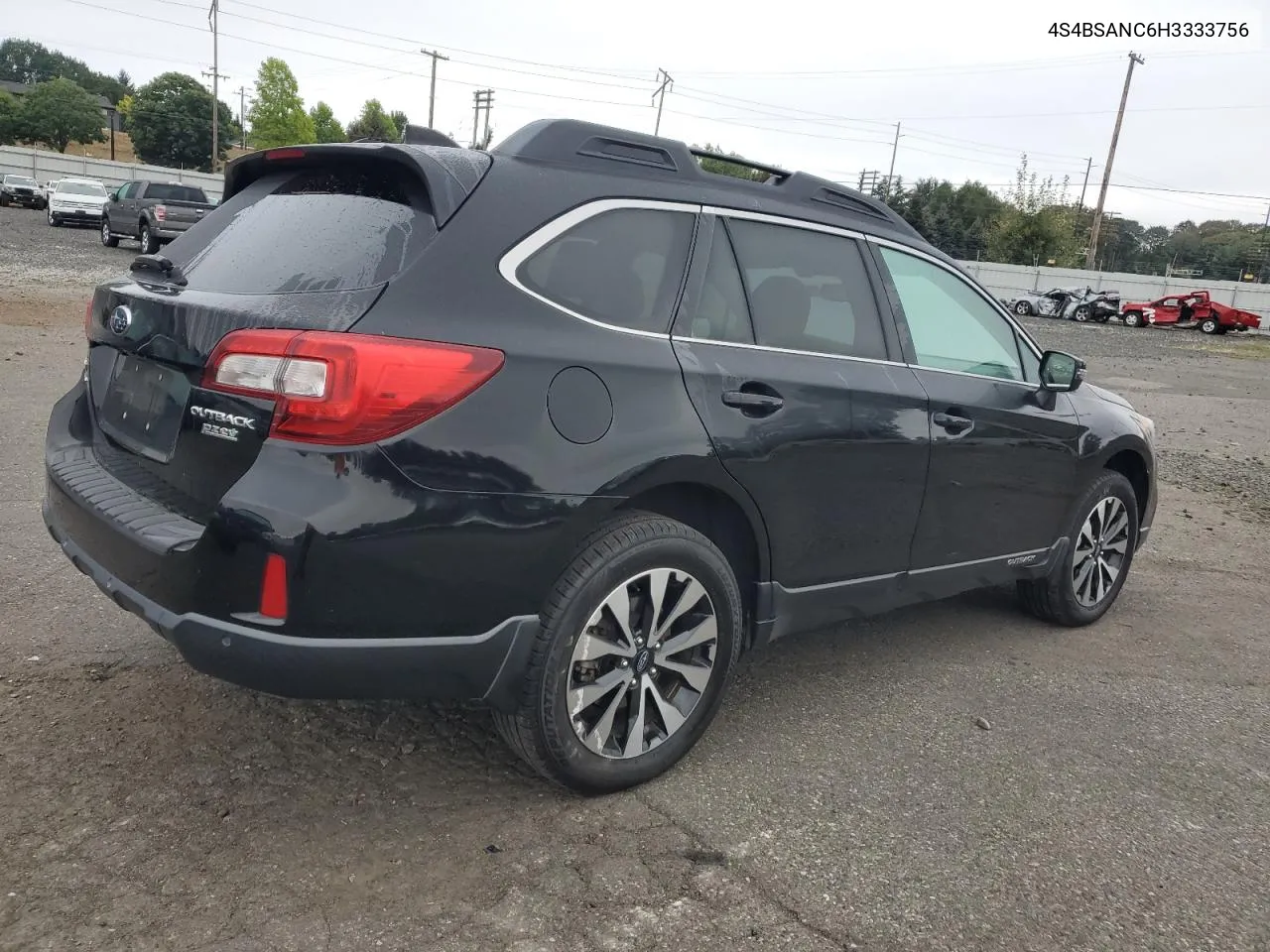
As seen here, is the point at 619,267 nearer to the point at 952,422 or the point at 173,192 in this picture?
the point at 952,422

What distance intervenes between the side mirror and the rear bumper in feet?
9.13

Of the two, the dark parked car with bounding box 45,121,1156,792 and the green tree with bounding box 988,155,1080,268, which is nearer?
the dark parked car with bounding box 45,121,1156,792

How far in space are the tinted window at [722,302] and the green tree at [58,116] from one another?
115202mm

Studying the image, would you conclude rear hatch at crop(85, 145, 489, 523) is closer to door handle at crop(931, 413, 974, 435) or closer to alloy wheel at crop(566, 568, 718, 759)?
alloy wheel at crop(566, 568, 718, 759)

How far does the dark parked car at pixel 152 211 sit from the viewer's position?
22.2 meters

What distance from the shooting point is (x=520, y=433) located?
253 centimetres

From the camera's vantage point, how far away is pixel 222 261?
2928mm

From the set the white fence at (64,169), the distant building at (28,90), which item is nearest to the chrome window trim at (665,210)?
the white fence at (64,169)

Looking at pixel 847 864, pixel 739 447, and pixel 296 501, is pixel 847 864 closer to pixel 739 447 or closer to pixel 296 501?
pixel 739 447

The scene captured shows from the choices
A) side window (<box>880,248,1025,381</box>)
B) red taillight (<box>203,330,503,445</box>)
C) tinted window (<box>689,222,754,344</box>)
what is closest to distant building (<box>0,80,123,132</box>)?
side window (<box>880,248,1025,381</box>)

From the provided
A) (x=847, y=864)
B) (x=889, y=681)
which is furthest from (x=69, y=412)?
(x=889, y=681)

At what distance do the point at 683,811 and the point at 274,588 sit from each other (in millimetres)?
1313

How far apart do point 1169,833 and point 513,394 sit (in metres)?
2.29

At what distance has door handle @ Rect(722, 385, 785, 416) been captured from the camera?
9.88 ft
